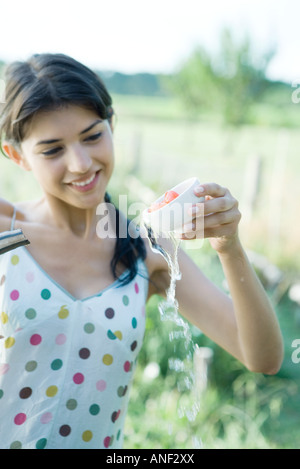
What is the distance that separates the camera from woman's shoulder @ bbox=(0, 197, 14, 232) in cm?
144

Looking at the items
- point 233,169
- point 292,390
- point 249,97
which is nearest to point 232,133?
point 249,97

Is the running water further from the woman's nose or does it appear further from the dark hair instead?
the woman's nose

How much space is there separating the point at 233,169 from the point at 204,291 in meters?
8.31

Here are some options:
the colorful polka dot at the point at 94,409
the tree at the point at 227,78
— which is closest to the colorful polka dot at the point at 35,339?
the colorful polka dot at the point at 94,409

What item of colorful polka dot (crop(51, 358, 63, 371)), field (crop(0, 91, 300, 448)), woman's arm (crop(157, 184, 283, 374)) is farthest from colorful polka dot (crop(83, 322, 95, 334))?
field (crop(0, 91, 300, 448))

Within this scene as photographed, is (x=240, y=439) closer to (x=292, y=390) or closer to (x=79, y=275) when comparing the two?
(x=292, y=390)

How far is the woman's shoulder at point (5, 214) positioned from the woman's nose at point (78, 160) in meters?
0.24

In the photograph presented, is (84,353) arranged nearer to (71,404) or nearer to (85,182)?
(71,404)

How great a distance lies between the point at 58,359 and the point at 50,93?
A: 736mm

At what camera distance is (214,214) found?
1203 millimetres

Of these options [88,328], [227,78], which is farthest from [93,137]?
[227,78]

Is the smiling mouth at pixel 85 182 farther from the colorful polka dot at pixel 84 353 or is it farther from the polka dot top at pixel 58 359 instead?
the colorful polka dot at pixel 84 353

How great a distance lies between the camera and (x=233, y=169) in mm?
9641

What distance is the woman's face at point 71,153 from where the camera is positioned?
4.59 ft
